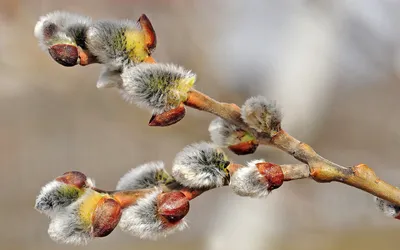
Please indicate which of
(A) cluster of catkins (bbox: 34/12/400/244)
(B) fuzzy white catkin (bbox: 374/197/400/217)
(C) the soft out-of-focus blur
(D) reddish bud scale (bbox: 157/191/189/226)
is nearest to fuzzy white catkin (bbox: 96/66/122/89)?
(A) cluster of catkins (bbox: 34/12/400/244)

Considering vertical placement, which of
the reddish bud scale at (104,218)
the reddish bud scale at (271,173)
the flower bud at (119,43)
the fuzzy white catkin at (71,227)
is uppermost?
the flower bud at (119,43)

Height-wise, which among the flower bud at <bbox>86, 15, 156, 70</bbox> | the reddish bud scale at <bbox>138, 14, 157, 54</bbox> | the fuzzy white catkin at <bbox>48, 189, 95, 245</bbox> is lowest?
the fuzzy white catkin at <bbox>48, 189, 95, 245</bbox>

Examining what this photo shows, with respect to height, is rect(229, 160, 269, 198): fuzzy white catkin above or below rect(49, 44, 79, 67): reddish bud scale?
below

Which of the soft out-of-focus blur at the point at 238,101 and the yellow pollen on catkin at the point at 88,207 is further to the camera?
the soft out-of-focus blur at the point at 238,101

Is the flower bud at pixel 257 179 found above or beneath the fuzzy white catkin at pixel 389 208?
beneath

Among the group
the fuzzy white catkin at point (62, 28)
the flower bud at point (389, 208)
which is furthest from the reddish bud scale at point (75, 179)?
the flower bud at point (389, 208)

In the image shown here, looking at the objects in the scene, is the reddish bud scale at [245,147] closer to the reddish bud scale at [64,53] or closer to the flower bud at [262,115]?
the flower bud at [262,115]

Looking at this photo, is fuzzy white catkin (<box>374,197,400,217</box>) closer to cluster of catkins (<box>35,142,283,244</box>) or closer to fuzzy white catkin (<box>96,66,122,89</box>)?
cluster of catkins (<box>35,142,283,244</box>)
